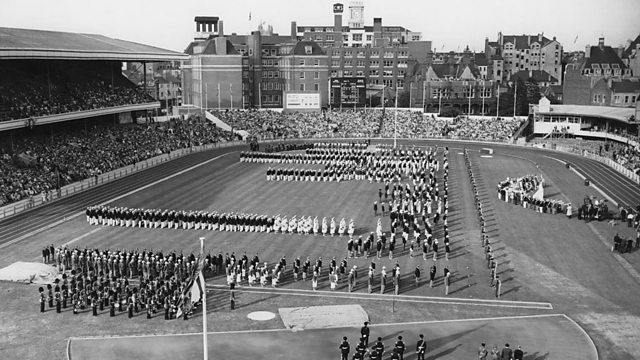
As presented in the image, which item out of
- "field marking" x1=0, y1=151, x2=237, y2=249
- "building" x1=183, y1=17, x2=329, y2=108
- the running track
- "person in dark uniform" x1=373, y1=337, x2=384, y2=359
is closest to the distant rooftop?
Result: the running track

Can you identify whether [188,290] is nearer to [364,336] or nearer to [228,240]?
[364,336]

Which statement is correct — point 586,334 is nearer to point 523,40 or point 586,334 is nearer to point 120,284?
point 120,284

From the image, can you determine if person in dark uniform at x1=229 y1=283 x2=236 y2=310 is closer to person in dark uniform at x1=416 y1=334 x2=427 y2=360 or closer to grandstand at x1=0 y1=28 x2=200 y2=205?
person in dark uniform at x1=416 y1=334 x2=427 y2=360

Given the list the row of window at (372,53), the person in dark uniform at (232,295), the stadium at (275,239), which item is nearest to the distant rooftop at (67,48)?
the stadium at (275,239)

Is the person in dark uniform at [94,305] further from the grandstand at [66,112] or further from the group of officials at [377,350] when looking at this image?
the grandstand at [66,112]

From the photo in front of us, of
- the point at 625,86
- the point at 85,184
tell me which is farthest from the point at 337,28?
the point at 85,184

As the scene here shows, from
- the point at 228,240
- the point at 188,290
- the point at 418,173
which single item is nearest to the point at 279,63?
the point at 418,173
